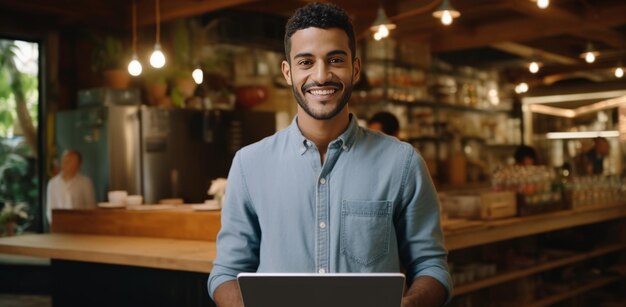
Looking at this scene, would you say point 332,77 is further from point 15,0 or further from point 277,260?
point 15,0

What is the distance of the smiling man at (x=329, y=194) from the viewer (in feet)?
5.58

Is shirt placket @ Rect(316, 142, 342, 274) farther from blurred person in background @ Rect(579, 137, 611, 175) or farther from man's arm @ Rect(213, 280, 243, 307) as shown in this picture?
blurred person in background @ Rect(579, 137, 611, 175)

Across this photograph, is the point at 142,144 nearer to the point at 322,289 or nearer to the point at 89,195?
the point at 89,195

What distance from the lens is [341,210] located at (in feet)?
5.69

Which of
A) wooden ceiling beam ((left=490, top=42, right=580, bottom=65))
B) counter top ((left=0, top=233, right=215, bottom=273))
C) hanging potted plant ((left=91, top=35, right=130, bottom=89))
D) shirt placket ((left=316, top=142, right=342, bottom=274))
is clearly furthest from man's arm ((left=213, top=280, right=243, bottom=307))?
wooden ceiling beam ((left=490, top=42, right=580, bottom=65))

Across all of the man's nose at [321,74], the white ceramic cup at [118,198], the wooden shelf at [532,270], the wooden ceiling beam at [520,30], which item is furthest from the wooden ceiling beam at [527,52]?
the man's nose at [321,74]

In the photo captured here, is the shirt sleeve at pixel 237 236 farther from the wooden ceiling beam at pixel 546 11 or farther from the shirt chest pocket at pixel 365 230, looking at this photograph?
the wooden ceiling beam at pixel 546 11

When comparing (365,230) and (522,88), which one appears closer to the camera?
(365,230)

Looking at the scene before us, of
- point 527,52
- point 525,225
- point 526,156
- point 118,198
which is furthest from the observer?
point 527,52

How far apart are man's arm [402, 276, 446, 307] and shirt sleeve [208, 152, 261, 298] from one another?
42 centimetres

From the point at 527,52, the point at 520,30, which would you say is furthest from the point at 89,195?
the point at 527,52

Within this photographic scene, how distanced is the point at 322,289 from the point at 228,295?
41 cm

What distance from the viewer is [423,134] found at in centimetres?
926

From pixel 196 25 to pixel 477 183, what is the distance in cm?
430
